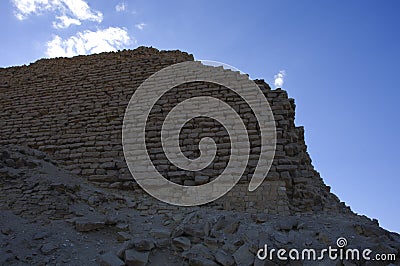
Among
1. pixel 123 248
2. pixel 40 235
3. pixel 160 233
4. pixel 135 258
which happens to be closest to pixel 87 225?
pixel 40 235

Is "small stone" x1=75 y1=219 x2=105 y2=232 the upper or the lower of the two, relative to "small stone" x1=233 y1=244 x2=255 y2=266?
upper

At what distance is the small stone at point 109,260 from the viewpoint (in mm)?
4441

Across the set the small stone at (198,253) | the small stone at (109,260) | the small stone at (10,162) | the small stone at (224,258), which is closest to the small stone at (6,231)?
the small stone at (109,260)

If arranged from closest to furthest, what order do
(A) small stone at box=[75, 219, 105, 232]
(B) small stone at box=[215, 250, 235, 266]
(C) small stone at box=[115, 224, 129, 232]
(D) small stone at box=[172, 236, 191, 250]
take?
(B) small stone at box=[215, 250, 235, 266], (D) small stone at box=[172, 236, 191, 250], (A) small stone at box=[75, 219, 105, 232], (C) small stone at box=[115, 224, 129, 232]

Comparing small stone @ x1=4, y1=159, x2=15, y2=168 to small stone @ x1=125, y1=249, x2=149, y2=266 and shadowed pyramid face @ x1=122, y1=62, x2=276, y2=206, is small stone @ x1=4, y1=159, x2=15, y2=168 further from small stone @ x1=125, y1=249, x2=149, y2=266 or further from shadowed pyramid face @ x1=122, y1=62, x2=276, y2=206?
small stone @ x1=125, y1=249, x2=149, y2=266

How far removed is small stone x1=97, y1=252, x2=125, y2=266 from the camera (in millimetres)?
4441

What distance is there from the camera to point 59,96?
8.91 m

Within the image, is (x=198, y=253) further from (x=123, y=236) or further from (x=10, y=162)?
(x=10, y=162)

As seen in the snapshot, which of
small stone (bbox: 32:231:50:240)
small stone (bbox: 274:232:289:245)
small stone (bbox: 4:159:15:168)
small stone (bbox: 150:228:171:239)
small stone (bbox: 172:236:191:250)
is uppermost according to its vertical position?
small stone (bbox: 4:159:15:168)

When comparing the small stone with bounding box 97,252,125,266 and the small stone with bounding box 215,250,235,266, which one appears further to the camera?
the small stone with bounding box 215,250,235,266

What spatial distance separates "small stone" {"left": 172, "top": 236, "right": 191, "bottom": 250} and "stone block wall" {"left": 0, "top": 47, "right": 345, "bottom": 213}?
1.58 m

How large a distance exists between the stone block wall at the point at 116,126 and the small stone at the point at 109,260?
7.73 feet

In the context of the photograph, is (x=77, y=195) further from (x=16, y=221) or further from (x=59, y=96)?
(x=59, y=96)

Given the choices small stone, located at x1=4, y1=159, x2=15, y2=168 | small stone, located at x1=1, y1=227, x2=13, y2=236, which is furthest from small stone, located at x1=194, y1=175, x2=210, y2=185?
small stone, located at x1=4, y1=159, x2=15, y2=168
